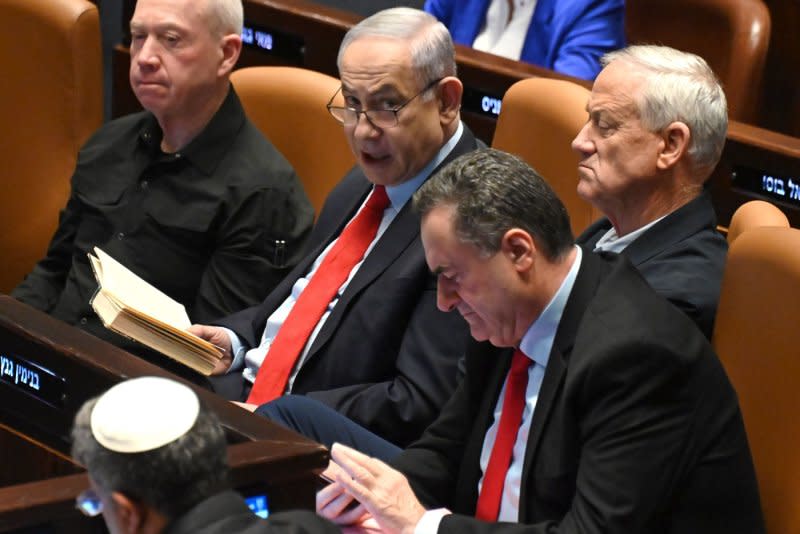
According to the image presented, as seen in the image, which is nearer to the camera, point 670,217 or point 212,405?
point 212,405

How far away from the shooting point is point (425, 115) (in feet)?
7.78

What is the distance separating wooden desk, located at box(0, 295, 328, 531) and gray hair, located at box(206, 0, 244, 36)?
95cm

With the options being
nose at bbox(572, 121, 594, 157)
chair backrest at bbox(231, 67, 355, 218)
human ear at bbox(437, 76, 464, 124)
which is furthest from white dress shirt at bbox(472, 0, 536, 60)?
nose at bbox(572, 121, 594, 157)

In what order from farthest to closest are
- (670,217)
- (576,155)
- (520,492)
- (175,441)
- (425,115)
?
(576,155) < (425,115) < (670,217) < (520,492) < (175,441)

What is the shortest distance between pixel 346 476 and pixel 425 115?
2.51ft

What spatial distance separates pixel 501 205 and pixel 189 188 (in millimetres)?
1028

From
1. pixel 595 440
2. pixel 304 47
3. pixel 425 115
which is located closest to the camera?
pixel 595 440

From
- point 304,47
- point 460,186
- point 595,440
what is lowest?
point 304,47

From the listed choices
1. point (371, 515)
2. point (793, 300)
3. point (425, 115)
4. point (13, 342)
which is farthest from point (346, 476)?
point (425, 115)

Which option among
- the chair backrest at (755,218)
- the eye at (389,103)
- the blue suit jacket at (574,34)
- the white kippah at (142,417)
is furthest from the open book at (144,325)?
the blue suit jacket at (574,34)

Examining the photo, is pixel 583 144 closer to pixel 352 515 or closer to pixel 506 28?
pixel 352 515

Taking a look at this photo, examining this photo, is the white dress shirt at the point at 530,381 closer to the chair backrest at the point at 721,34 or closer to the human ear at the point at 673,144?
the human ear at the point at 673,144

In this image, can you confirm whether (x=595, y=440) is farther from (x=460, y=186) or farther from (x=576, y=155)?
(x=576, y=155)

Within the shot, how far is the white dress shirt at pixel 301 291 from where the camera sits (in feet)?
7.86
